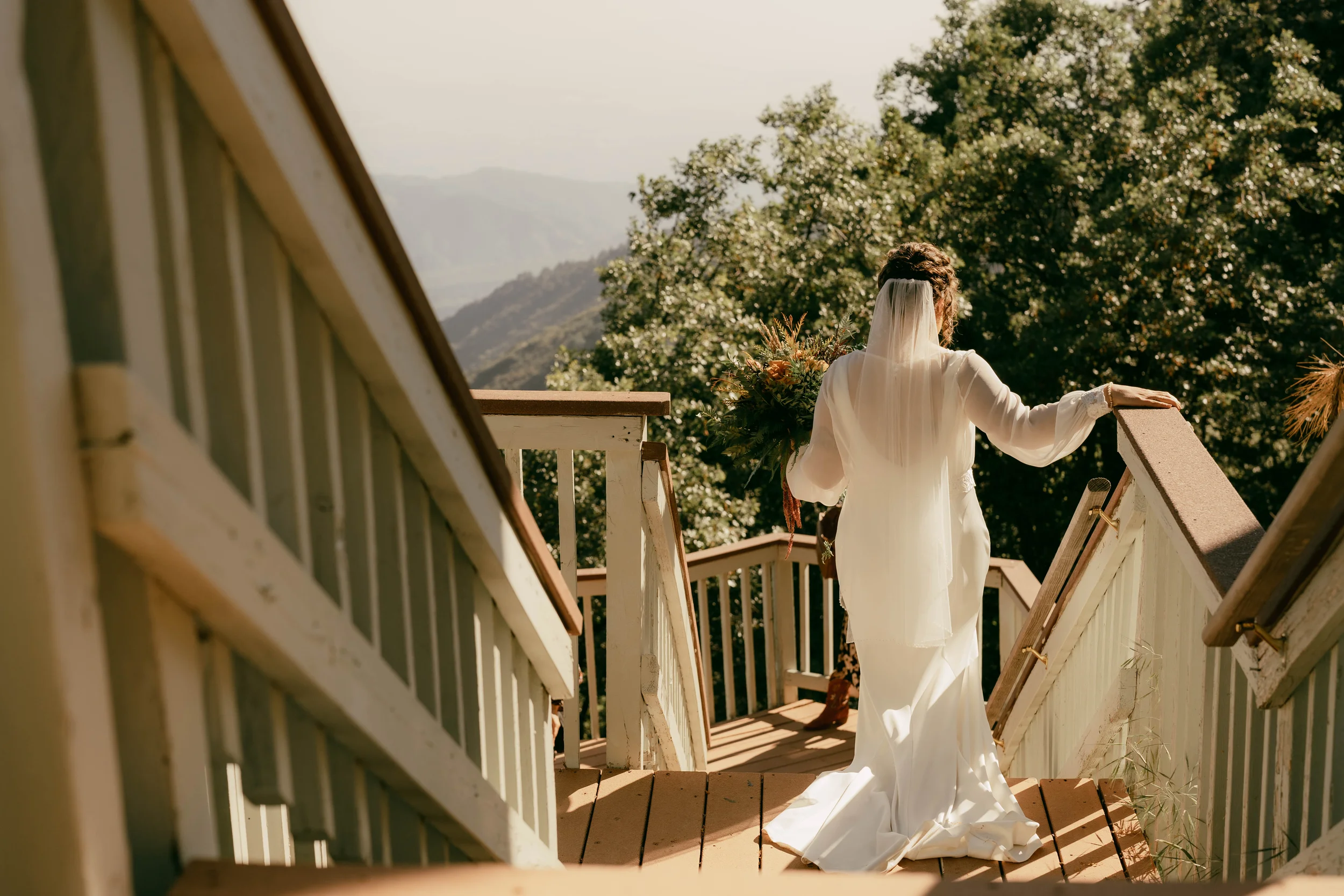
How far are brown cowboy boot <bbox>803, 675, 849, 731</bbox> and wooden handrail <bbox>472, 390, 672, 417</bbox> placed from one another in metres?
2.44

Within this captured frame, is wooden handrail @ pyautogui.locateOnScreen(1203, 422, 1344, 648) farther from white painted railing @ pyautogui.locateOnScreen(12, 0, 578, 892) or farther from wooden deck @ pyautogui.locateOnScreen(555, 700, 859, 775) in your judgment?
wooden deck @ pyautogui.locateOnScreen(555, 700, 859, 775)

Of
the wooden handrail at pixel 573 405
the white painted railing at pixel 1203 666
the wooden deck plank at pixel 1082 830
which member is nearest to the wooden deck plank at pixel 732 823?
the wooden deck plank at pixel 1082 830

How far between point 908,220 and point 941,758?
11356mm

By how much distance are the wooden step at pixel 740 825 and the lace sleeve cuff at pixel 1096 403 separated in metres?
1.10

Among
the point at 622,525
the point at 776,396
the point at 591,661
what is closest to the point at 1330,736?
the point at 622,525

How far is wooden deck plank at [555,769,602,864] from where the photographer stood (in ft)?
10.2

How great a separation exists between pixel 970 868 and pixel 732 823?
2.30 feet

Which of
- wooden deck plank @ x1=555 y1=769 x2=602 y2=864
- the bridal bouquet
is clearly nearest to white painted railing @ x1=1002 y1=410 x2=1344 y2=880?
the bridal bouquet

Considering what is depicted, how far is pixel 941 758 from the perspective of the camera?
3.15 m

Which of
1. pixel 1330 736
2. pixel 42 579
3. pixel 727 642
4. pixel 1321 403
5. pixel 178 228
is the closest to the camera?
pixel 42 579

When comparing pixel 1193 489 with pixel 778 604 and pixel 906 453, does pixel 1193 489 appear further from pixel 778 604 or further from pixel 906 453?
pixel 778 604

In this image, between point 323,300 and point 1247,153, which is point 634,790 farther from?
point 1247,153

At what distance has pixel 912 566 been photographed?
10.8ft

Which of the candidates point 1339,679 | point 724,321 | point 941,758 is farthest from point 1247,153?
point 1339,679
